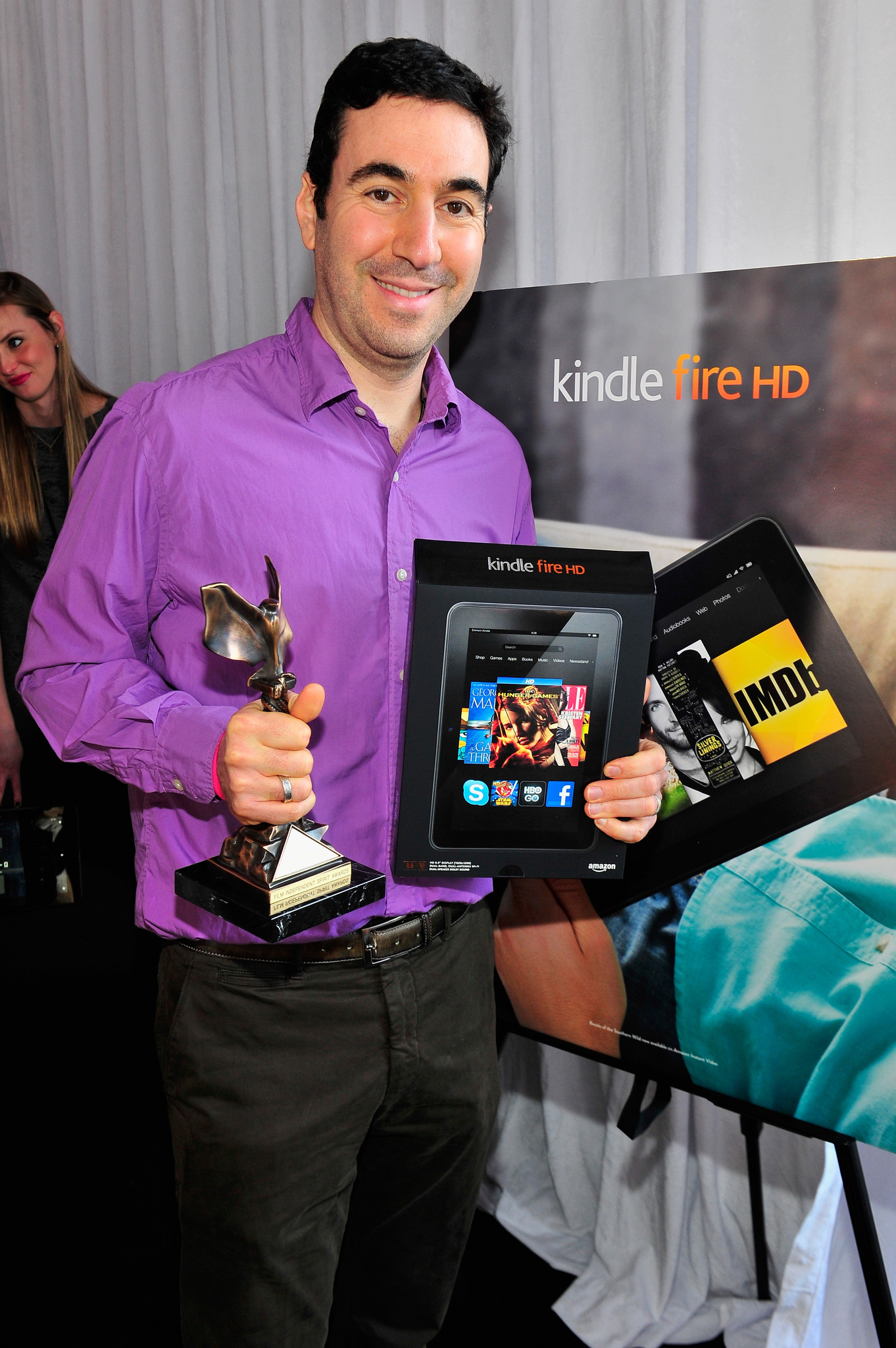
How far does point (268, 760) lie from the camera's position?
109cm

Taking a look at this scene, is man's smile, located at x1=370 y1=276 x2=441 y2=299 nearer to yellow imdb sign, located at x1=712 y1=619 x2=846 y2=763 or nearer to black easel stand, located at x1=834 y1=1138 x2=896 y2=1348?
yellow imdb sign, located at x1=712 y1=619 x2=846 y2=763

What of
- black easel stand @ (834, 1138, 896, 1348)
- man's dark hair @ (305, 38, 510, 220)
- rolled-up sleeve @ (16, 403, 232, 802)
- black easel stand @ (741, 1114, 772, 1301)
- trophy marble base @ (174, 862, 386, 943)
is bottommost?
black easel stand @ (741, 1114, 772, 1301)

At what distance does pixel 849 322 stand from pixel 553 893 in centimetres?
96

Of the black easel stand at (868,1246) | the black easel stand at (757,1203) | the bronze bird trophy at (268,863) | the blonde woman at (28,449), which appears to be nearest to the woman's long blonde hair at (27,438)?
the blonde woman at (28,449)

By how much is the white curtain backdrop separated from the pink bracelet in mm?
1246

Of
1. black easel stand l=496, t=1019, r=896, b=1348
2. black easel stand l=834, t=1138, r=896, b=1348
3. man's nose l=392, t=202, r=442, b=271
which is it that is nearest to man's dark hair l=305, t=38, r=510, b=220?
man's nose l=392, t=202, r=442, b=271

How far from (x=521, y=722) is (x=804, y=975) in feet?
1.87

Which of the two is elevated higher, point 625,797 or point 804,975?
point 625,797

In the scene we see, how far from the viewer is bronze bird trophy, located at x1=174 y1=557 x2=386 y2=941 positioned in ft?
3.54

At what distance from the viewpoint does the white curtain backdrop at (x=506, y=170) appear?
1.69 meters

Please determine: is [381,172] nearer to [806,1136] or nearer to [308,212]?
[308,212]

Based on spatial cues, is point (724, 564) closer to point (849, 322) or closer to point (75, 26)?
point (849, 322)

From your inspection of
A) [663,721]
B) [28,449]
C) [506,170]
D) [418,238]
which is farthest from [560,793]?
[28,449]

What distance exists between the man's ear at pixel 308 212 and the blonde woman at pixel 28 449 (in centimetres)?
116
